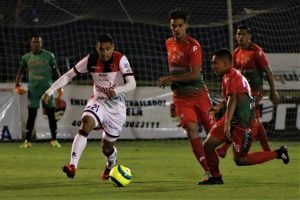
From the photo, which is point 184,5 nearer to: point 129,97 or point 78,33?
point 129,97

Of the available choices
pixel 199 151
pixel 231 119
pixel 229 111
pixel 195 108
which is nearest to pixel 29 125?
pixel 195 108

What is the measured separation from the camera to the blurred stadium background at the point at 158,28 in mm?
19531

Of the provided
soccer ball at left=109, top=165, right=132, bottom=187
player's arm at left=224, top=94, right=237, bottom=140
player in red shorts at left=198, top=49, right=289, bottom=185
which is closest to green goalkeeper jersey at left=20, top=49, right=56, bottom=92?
player in red shorts at left=198, top=49, right=289, bottom=185

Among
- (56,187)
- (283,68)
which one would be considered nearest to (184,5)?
(283,68)

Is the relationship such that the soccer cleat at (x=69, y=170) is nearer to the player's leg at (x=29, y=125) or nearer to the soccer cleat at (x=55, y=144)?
the player's leg at (x=29, y=125)

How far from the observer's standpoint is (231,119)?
408 inches

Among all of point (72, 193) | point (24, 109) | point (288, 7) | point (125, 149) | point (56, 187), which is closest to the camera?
point (72, 193)

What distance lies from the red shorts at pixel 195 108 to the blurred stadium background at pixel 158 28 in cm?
723

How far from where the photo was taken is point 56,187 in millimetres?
10133

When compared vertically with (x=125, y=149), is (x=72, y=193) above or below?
above

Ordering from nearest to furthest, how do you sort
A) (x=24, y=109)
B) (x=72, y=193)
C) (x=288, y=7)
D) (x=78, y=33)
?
(x=72, y=193) < (x=24, y=109) < (x=288, y=7) < (x=78, y=33)

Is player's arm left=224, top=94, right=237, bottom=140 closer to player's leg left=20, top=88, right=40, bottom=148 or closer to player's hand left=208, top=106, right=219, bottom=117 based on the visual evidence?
player's hand left=208, top=106, right=219, bottom=117

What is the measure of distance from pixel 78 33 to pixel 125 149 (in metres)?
10.8

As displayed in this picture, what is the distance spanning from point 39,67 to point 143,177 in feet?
21.0
